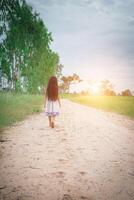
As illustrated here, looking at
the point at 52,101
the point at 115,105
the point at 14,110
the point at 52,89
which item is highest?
the point at 52,89

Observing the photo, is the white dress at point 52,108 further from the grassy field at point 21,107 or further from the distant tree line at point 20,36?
the distant tree line at point 20,36

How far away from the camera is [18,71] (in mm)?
7855

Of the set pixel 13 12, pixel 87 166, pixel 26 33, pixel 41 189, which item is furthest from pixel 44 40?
pixel 41 189

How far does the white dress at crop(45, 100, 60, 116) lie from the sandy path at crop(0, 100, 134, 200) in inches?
85.5

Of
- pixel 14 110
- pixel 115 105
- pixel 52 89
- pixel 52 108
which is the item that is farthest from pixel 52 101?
pixel 115 105

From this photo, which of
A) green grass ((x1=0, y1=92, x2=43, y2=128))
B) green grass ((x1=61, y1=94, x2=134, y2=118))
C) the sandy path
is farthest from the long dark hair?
green grass ((x1=61, y1=94, x2=134, y2=118))

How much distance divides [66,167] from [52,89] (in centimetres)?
562

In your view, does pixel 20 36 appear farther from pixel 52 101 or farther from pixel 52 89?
pixel 52 101

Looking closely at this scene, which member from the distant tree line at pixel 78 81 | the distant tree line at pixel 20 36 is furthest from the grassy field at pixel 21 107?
the distant tree line at pixel 78 81

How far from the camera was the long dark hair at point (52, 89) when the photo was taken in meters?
10.6

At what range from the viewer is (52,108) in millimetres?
10891

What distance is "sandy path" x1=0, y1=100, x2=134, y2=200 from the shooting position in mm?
4293

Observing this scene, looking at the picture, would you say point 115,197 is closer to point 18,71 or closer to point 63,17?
point 18,71

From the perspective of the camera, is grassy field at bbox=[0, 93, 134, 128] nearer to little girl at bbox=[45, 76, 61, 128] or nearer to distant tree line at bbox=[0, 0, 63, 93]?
little girl at bbox=[45, 76, 61, 128]
